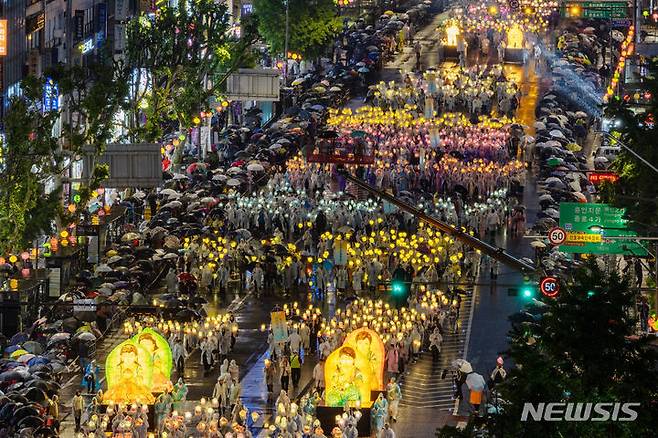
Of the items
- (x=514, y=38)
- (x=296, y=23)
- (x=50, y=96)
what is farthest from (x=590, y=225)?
(x=514, y=38)

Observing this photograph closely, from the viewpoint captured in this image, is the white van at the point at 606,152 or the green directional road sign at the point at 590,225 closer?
the green directional road sign at the point at 590,225

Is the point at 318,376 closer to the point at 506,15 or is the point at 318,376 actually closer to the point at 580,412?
the point at 580,412

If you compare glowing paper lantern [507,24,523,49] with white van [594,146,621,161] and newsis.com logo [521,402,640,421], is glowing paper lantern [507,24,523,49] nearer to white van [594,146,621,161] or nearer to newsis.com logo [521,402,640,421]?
white van [594,146,621,161]

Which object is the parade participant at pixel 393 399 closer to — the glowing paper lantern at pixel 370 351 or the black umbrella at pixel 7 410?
the glowing paper lantern at pixel 370 351

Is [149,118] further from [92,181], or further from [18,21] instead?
[92,181]

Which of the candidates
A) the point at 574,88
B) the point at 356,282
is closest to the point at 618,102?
the point at 356,282

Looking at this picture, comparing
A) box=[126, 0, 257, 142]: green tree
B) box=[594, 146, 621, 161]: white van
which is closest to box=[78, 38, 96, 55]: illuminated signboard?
box=[126, 0, 257, 142]: green tree

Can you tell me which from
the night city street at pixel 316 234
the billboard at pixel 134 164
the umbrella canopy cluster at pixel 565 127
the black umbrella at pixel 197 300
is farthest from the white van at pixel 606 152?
the black umbrella at pixel 197 300
